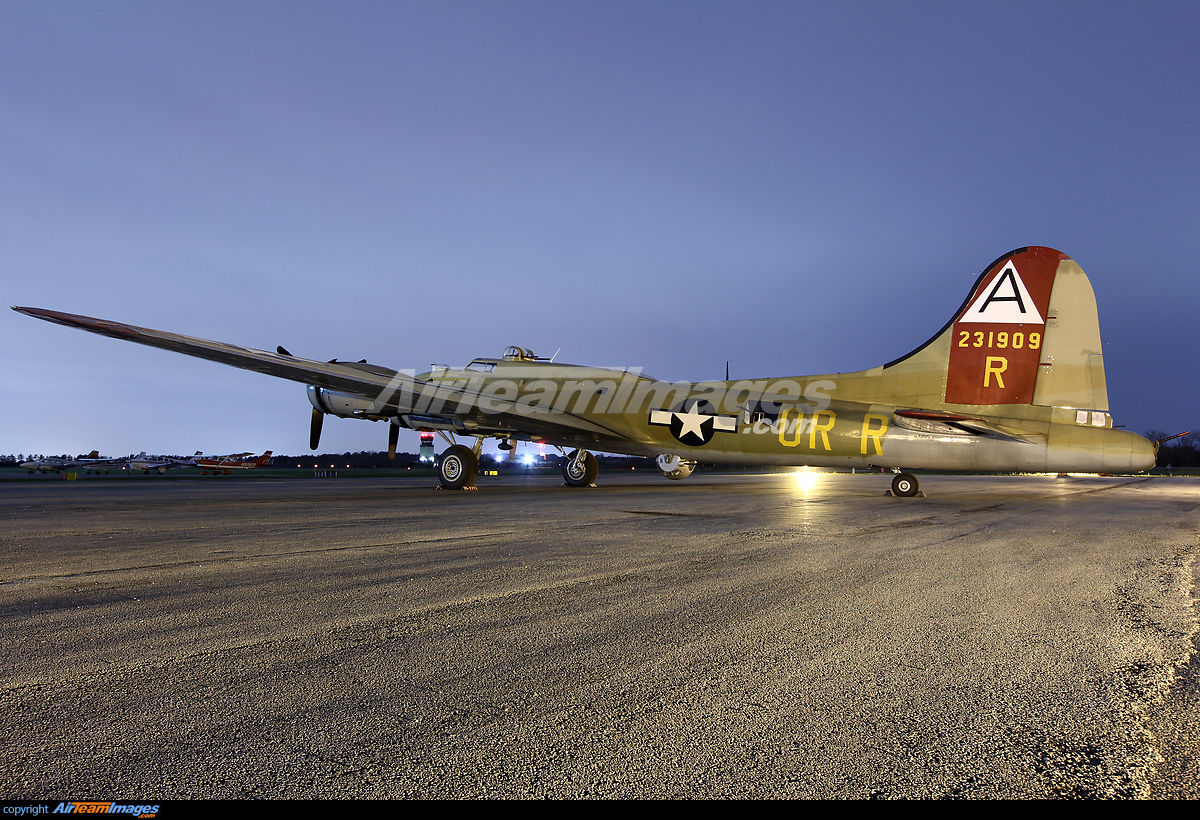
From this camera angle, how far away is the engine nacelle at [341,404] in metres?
21.7

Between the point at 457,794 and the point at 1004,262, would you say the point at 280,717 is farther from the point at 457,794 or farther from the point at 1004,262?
the point at 1004,262

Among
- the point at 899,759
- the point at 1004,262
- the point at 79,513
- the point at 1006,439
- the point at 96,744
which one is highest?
the point at 1004,262

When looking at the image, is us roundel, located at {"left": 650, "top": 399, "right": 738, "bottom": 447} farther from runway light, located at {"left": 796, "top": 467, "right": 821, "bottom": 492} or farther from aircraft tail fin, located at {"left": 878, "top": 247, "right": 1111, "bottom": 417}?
runway light, located at {"left": 796, "top": 467, "right": 821, "bottom": 492}

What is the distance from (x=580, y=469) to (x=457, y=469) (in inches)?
189

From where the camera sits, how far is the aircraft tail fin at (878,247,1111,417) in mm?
15555

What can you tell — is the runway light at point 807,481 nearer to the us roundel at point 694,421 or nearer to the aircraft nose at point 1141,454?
the us roundel at point 694,421

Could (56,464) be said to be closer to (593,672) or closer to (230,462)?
(230,462)

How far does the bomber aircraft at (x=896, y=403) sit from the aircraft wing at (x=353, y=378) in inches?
2.0

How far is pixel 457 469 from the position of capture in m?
20.8

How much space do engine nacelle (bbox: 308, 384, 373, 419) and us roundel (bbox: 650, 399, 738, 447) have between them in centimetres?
968

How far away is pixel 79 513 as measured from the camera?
12.0 metres
